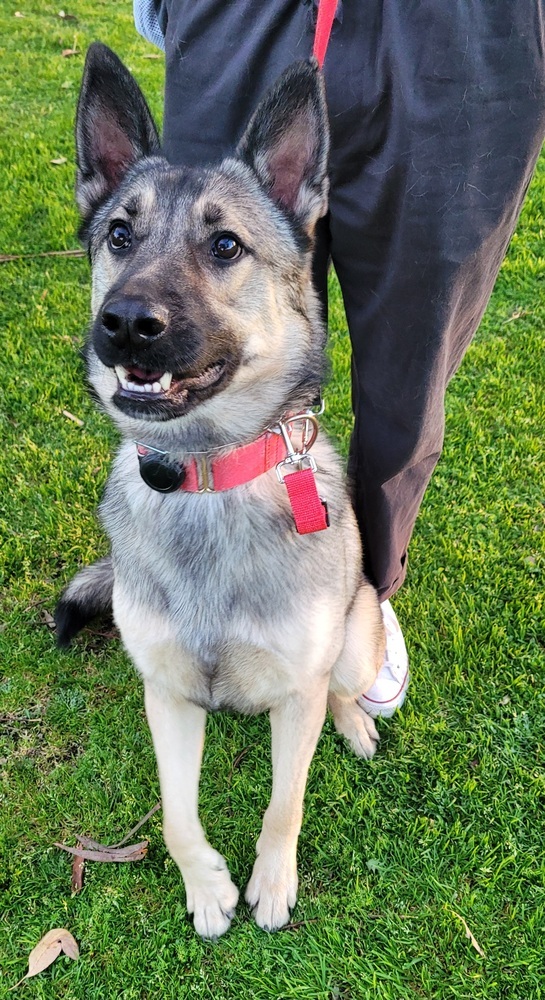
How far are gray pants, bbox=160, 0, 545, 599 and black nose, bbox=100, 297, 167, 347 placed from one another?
713 mm

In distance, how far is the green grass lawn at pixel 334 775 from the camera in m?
2.25

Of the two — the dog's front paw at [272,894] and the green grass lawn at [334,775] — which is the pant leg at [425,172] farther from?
the dog's front paw at [272,894]

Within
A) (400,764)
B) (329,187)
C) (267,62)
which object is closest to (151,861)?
(400,764)

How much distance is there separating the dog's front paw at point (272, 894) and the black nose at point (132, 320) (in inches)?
65.7

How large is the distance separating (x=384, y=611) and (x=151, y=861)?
1.27m

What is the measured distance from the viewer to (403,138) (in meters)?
1.83

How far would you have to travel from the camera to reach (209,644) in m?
2.04

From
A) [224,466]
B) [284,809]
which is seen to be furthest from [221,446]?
[284,809]

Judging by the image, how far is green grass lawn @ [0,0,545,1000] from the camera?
2.25m

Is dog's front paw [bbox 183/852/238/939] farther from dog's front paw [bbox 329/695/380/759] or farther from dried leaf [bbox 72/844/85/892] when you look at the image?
dog's front paw [bbox 329/695/380/759]

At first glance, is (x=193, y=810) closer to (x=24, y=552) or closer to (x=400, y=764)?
(x=400, y=764)

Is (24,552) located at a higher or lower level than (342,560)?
lower

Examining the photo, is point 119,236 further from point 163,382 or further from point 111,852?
point 111,852

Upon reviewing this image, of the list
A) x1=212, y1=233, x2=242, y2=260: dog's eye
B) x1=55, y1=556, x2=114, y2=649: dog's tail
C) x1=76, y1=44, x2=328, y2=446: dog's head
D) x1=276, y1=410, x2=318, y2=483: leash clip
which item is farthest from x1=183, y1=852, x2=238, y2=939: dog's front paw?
x1=212, y1=233, x2=242, y2=260: dog's eye
